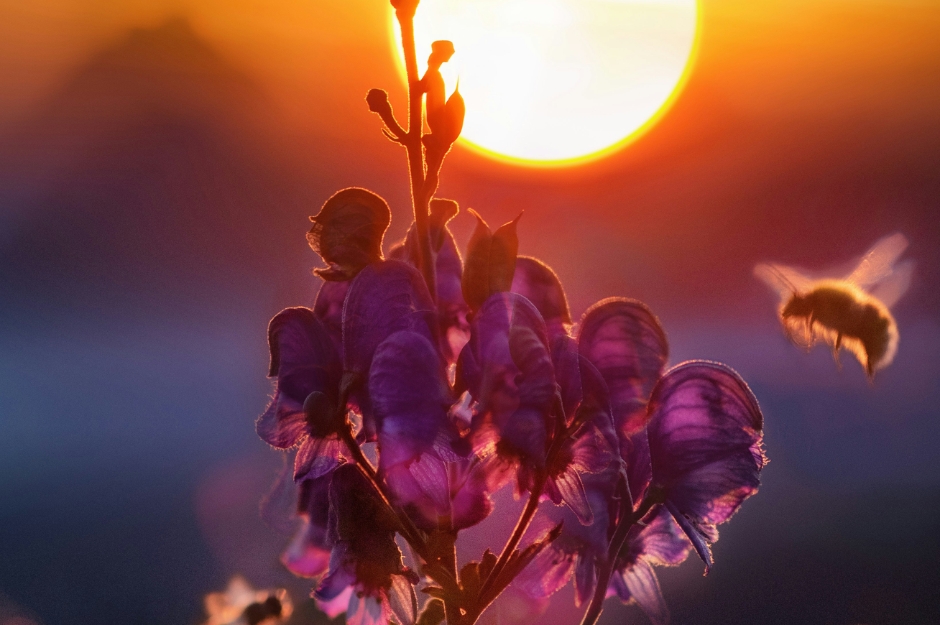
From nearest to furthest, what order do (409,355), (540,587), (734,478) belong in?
(409,355) < (734,478) < (540,587)

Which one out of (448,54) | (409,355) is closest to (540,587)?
(409,355)

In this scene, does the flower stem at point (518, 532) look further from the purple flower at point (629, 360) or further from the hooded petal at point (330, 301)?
the hooded petal at point (330, 301)

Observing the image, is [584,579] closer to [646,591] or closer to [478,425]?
[646,591]

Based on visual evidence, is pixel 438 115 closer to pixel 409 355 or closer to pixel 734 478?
pixel 409 355

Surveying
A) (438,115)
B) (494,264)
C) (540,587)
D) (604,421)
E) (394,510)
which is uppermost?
(438,115)

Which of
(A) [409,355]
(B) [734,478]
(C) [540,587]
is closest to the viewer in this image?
(A) [409,355]

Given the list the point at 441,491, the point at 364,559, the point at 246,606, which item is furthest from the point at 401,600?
the point at 246,606

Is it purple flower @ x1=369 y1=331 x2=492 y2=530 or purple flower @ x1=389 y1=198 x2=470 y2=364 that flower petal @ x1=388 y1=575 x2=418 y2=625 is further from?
purple flower @ x1=389 y1=198 x2=470 y2=364
